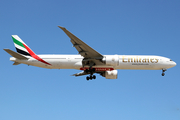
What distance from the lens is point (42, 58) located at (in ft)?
114

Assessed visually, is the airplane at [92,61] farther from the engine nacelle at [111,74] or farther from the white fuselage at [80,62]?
the engine nacelle at [111,74]

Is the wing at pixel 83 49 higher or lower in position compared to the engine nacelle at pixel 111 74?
higher

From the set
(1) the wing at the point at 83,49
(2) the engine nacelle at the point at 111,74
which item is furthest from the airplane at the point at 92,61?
(2) the engine nacelle at the point at 111,74

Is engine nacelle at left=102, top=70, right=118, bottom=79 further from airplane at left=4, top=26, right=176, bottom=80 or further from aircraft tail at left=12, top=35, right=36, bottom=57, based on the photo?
aircraft tail at left=12, top=35, right=36, bottom=57

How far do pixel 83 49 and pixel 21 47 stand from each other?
1034 cm

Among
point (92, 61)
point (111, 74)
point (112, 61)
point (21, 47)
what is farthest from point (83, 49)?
point (21, 47)

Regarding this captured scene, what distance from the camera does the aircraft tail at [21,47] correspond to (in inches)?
1427

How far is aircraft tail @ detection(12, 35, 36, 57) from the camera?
36250 mm

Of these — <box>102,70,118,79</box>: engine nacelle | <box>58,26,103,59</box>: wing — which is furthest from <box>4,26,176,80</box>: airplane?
<box>102,70,118,79</box>: engine nacelle

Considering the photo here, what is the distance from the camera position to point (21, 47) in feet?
122

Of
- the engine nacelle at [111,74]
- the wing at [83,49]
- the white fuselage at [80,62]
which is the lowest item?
the engine nacelle at [111,74]

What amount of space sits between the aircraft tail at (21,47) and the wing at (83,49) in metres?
7.65

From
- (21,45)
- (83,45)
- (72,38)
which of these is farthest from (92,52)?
(21,45)

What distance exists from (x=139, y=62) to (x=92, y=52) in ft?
22.6
